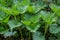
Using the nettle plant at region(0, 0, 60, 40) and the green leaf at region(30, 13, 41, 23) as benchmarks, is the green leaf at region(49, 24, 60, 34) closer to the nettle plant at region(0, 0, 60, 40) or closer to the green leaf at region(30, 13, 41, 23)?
the nettle plant at region(0, 0, 60, 40)

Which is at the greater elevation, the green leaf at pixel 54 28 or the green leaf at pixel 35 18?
the green leaf at pixel 35 18

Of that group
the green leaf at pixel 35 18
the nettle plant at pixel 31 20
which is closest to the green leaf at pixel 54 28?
the nettle plant at pixel 31 20

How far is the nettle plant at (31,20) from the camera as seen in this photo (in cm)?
175

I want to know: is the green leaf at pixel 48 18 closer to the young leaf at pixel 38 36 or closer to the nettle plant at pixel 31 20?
the nettle plant at pixel 31 20

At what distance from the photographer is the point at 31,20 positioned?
177 cm

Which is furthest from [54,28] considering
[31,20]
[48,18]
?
[31,20]

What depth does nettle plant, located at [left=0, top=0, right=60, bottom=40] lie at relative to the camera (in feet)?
5.75

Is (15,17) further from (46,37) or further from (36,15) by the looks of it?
(46,37)

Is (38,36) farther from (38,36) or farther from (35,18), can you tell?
(35,18)

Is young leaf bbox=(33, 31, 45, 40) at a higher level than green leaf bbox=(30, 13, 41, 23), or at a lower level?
lower

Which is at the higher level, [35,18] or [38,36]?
[35,18]

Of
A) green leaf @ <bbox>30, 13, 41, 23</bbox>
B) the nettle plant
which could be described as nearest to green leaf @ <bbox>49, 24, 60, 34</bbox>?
the nettle plant

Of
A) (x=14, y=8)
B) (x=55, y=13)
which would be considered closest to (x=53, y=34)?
(x=55, y=13)

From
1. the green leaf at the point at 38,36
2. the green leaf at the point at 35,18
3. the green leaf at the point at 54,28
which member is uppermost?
the green leaf at the point at 35,18
